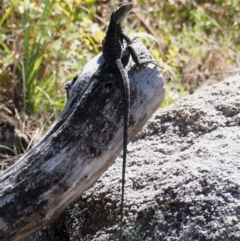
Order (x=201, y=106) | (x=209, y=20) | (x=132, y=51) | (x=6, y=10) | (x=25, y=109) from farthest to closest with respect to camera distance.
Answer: (x=209, y=20)
(x=6, y=10)
(x=25, y=109)
(x=201, y=106)
(x=132, y=51)

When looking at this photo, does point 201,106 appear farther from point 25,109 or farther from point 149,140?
point 25,109

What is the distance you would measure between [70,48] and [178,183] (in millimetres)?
2918

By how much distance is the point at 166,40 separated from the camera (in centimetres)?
646

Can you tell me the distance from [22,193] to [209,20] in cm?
463

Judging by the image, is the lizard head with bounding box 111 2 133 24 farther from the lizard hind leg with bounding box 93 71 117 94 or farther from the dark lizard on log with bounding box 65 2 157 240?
the lizard hind leg with bounding box 93 71 117 94

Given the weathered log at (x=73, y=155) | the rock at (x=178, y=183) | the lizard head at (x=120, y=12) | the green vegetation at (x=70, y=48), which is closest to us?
the rock at (x=178, y=183)

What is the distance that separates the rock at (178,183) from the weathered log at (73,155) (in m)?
0.23

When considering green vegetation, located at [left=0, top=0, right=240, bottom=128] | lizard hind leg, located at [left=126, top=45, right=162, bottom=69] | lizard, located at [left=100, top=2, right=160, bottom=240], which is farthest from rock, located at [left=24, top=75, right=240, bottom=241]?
green vegetation, located at [left=0, top=0, right=240, bottom=128]

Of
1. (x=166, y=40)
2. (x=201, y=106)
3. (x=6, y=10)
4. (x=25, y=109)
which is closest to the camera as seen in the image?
(x=201, y=106)

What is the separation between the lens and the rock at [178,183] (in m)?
2.77

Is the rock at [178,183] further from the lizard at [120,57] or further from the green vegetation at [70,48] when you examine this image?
the green vegetation at [70,48]

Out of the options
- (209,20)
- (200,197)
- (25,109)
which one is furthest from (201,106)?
(209,20)

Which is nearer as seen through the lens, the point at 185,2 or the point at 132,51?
the point at 132,51

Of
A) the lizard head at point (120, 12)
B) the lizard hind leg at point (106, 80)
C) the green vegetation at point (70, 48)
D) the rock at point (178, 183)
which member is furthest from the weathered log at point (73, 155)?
the green vegetation at point (70, 48)
